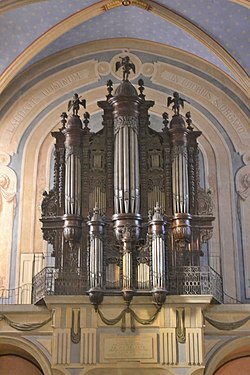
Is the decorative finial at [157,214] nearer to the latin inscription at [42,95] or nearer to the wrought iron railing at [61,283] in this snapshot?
the wrought iron railing at [61,283]

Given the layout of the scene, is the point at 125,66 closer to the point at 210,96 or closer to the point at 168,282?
the point at 210,96

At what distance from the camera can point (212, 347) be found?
1691cm

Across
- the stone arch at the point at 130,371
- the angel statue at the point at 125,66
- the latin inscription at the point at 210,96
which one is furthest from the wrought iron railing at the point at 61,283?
the latin inscription at the point at 210,96

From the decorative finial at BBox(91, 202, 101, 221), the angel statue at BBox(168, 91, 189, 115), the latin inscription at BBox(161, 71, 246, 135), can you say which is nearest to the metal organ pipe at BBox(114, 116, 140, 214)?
the decorative finial at BBox(91, 202, 101, 221)

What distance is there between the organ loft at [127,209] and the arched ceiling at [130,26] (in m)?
1.53

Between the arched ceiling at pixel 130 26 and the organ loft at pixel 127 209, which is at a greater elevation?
the arched ceiling at pixel 130 26

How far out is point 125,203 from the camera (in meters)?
17.4

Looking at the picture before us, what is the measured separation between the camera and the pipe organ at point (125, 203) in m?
17.0

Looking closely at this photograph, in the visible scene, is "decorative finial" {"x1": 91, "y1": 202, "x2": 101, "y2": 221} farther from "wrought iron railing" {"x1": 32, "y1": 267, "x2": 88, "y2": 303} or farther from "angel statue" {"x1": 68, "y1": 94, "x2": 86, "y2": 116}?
"angel statue" {"x1": 68, "y1": 94, "x2": 86, "y2": 116}

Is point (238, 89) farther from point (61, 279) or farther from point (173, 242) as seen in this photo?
point (61, 279)

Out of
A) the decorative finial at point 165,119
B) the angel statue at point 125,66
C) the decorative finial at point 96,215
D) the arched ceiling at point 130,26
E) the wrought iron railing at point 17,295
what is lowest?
the wrought iron railing at point 17,295

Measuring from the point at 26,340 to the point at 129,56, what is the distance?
8.27 m

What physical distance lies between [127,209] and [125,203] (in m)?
0.15

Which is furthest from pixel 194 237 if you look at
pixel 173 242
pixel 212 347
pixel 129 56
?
pixel 129 56
